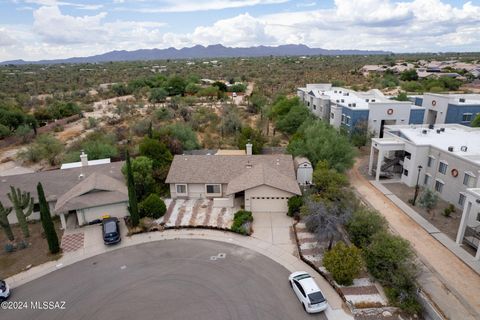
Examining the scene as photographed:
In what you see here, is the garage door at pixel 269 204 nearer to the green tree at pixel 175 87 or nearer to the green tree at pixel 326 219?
the green tree at pixel 326 219

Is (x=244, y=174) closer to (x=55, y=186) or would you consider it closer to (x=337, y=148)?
(x=337, y=148)

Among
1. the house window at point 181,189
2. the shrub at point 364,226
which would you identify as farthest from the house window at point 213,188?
the shrub at point 364,226

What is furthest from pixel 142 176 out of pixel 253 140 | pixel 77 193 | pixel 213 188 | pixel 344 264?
pixel 344 264

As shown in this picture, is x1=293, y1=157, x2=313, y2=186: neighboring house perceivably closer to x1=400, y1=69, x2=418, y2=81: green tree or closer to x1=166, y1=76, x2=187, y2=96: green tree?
x1=166, y1=76, x2=187, y2=96: green tree

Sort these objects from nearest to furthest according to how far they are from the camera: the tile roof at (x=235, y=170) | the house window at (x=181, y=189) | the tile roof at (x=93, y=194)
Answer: the tile roof at (x=93, y=194) < the tile roof at (x=235, y=170) < the house window at (x=181, y=189)

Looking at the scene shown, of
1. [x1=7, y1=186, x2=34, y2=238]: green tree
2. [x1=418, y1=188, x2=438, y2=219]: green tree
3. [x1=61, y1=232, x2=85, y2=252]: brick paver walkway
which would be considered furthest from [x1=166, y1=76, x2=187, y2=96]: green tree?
[x1=418, y1=188, x2=438, y2=219]: green tree

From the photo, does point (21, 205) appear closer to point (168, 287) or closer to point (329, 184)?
point (168, 287)
